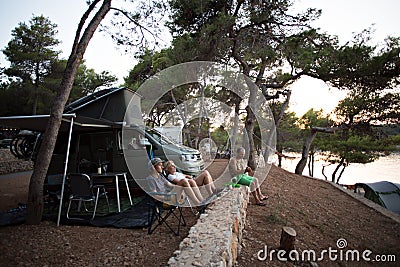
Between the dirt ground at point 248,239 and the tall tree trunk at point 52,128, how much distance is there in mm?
295

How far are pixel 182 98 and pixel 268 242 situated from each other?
14469 mm

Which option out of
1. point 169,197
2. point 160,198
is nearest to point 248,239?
point 169,197

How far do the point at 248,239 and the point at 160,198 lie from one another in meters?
1.50

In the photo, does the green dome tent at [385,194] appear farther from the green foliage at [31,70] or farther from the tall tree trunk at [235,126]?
the green foliage at [31,70]

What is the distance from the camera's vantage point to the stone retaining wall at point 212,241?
7.47 feet

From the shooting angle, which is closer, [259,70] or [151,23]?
[151,23]

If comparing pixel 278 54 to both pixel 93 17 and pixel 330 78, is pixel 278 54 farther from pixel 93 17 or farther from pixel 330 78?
pixel 93 17

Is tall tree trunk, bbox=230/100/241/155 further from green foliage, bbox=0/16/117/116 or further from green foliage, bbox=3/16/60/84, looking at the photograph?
green foliage, bbox=3/16/60/84

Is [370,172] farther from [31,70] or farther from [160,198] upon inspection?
[31,70]

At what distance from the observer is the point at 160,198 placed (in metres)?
3.63

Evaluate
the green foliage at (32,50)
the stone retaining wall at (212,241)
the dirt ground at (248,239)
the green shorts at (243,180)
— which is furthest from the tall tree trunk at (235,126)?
the green foliage at (32,50)

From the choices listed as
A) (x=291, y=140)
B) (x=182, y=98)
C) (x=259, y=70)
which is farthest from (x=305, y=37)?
(x=291, y=140)

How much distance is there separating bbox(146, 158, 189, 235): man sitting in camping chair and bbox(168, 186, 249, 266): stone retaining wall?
468mm

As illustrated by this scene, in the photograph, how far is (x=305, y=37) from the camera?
7605 mm
